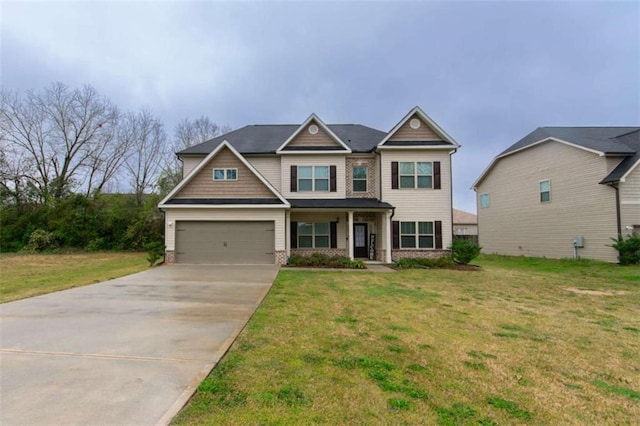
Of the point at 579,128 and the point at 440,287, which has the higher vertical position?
the point at 579,128

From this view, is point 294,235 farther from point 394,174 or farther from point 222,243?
point 394,174

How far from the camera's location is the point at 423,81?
2414cm

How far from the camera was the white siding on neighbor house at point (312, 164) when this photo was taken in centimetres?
1709

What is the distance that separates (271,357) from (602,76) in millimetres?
31881

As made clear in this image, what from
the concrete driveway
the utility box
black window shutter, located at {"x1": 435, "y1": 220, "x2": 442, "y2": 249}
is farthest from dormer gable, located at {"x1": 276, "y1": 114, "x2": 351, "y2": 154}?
the utility box

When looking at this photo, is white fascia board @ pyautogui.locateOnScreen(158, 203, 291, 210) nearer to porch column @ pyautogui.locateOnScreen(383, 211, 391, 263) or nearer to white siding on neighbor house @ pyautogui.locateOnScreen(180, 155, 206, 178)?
white siding on neighbor house @ pyautogui.locateOnScreen(180, 155, 206, 178)

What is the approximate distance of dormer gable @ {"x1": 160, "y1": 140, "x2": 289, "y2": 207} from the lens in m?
15.6

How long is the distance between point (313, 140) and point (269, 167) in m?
2.83

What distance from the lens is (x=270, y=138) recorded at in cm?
1933

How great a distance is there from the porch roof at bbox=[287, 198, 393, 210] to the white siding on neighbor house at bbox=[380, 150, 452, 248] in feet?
2.79

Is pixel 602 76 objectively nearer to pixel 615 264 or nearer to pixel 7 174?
pixel 615 264

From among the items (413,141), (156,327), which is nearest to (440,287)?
(156,327)

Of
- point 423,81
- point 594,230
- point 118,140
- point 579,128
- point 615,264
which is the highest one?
point 423,81

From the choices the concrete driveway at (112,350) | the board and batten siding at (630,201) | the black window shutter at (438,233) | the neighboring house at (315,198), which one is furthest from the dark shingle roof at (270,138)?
the board and batten siding at (630,201)
